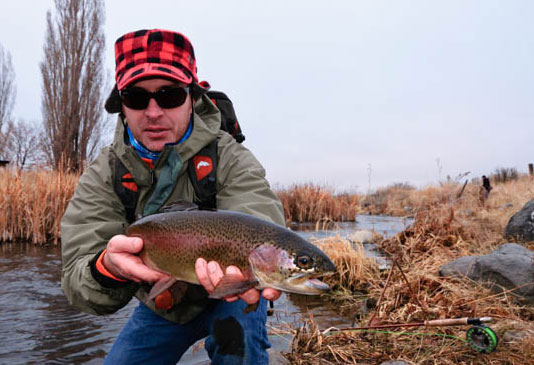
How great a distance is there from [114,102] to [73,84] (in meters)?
21.3

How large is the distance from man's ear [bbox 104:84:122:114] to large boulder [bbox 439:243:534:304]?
4.40 metres

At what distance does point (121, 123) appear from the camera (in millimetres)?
2734

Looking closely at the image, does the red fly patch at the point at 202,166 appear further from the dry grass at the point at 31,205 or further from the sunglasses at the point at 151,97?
the dry grass at the point at 31,205

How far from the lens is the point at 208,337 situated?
2.38 m

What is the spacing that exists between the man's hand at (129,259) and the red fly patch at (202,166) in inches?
27.9

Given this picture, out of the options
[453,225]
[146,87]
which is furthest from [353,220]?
[146,87]

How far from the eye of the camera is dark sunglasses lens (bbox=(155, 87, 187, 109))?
2414 millimetres

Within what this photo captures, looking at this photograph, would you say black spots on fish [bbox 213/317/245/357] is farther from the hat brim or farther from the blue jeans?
the hat brim

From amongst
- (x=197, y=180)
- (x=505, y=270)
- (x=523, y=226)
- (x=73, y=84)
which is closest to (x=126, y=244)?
(x=197, y=180)

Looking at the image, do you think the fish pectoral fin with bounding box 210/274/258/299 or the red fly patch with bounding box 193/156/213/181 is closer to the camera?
the fish pectoral fin with bounding box 210/274/258/299

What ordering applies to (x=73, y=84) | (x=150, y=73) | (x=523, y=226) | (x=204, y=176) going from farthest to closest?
1. (x=73, y=84)
2. (x=523, y=226)
3. (x=204, y=176)
4. (x=150, y=73)

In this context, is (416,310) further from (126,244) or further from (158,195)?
(126,244)

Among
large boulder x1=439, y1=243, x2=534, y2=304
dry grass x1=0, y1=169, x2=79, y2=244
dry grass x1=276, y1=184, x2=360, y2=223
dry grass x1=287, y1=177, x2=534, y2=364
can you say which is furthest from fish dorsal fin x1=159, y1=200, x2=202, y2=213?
dry grass x1=276, y1=184, x2=360, y2=223

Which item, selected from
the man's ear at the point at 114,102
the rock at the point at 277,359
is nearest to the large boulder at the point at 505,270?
the rock at the point at 277,359
